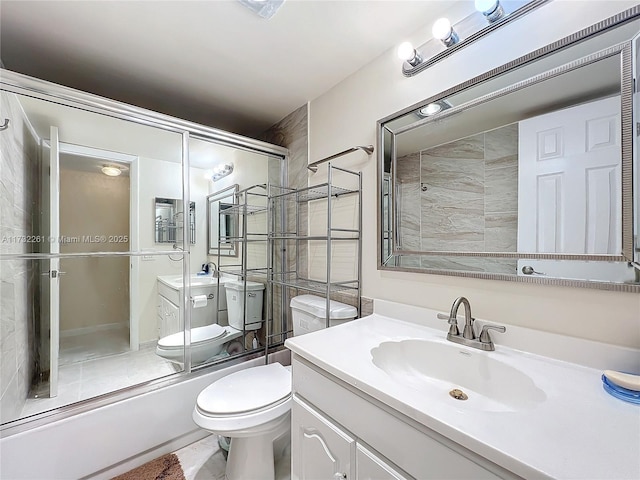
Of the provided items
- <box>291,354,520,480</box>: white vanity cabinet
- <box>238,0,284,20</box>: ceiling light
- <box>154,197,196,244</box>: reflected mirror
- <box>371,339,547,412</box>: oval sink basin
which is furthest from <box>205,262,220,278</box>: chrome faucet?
<box>238,0,284,20</box>: ceiling light

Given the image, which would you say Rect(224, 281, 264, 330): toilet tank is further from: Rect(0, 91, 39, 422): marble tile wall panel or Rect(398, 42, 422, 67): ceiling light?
Rect(398, 42, 422, 67): ceiling light

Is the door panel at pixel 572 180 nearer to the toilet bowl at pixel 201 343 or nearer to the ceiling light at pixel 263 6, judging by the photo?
the ceiling light at pixel 263 6

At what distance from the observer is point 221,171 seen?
6.23 ft

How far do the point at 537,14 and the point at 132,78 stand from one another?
6.90 feet

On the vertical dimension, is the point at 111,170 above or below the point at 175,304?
above

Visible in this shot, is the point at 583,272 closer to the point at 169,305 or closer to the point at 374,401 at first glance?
the point at 374,401

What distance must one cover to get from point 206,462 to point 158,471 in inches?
9.0

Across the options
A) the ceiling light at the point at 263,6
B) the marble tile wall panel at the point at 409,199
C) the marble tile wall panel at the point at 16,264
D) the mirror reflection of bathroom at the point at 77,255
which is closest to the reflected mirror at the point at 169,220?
the mirror reflection of bathroom at the point at 77,255

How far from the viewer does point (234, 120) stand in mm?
2303

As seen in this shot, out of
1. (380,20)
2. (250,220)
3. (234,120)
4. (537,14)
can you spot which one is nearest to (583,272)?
(537,14)

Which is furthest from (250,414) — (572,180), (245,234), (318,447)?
(572,180)

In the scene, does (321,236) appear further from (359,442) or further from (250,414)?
(359,442)

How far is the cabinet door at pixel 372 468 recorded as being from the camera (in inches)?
27.5

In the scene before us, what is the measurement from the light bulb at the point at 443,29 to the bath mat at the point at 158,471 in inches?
92.3
